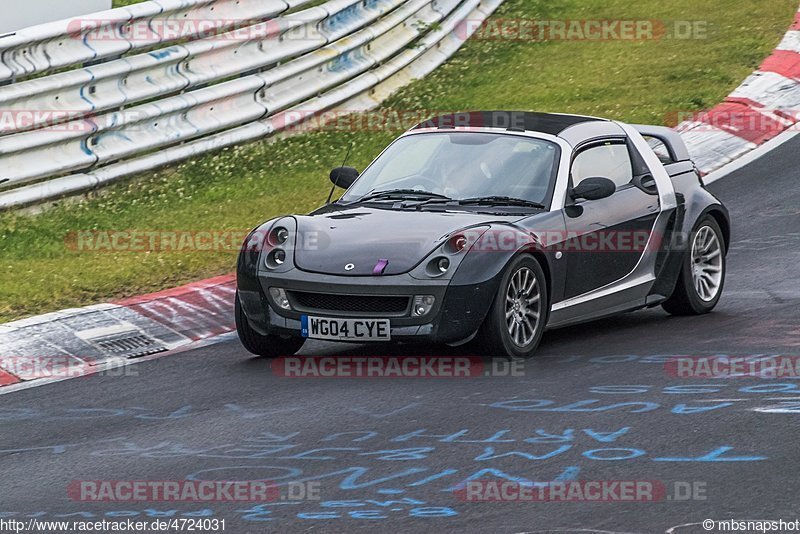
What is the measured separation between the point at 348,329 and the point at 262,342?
2.82ft

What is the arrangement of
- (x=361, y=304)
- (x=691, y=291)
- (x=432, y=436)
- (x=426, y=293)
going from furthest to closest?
(x=691, y=291) < (x=361, y=304) < (x=426, y=293) < (x=432, y=436)

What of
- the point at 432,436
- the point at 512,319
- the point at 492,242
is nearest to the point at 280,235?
the point at 492,242

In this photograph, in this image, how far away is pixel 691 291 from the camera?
10.3 meters

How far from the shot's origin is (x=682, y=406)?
7.56 m

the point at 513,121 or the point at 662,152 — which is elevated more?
the point at 513,121

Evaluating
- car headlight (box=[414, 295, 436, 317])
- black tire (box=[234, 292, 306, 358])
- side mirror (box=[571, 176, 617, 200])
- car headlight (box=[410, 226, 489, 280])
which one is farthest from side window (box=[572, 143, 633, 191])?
black tire (box=[234, 292, 306, 358])

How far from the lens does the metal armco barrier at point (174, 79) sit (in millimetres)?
12531

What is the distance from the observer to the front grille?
8.55 meters

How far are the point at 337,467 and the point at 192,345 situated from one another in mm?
3373

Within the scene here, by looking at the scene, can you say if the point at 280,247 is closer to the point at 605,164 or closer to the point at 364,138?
the point at 605,164

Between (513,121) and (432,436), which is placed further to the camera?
(513,121)

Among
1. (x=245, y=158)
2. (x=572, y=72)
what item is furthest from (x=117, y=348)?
(x=572, y=72)

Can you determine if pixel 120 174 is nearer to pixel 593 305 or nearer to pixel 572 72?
pixel 593 305

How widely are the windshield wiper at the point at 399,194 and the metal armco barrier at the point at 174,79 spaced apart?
12.7 feet
